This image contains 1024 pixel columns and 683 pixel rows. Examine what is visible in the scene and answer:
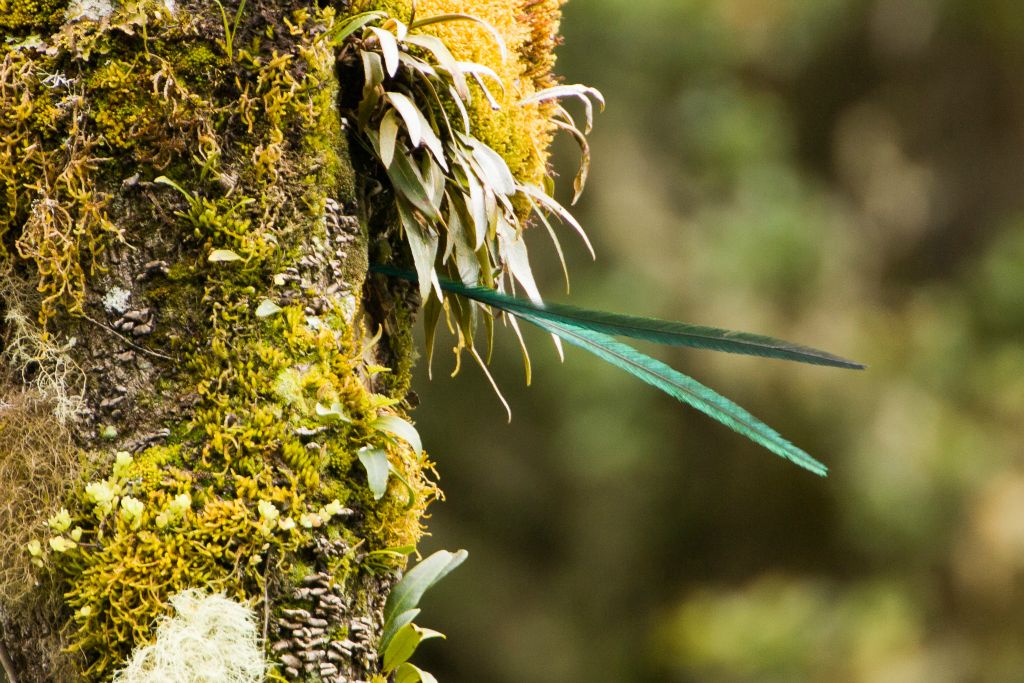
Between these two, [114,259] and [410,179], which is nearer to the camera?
[114,259]

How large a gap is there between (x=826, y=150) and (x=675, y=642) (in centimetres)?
273

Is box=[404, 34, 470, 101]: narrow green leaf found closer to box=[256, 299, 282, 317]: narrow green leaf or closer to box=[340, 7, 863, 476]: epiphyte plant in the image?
box=[340, 7, 863, 476]: epiphyte plant

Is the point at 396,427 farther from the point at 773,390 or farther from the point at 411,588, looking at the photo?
the point at 773,390

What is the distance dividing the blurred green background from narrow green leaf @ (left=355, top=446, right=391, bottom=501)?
11.7 ft

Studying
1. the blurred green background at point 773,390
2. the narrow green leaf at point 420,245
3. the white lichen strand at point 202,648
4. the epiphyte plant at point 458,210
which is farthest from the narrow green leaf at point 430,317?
the blurred green background at point 773,390

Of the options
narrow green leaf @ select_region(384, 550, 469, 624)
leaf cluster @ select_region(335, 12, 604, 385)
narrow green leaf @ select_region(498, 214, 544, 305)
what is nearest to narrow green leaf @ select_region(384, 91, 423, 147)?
leaf cluster @ select_region(335, 12, 604, 385)

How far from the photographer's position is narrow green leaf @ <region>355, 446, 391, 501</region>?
1070 mm

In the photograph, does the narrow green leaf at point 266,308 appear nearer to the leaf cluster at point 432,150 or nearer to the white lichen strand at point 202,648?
the leaf cluster at point 432,150

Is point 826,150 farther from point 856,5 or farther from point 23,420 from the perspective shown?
point 23,420

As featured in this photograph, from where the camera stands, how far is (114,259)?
1.07 meters

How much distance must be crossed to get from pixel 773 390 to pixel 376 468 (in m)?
3.77

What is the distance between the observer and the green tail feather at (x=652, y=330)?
3.45 feet

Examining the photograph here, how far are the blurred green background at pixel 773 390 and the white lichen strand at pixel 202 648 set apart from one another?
3679mm

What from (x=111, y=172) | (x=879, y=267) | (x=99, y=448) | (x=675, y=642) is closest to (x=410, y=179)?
(x=111, y=172)
